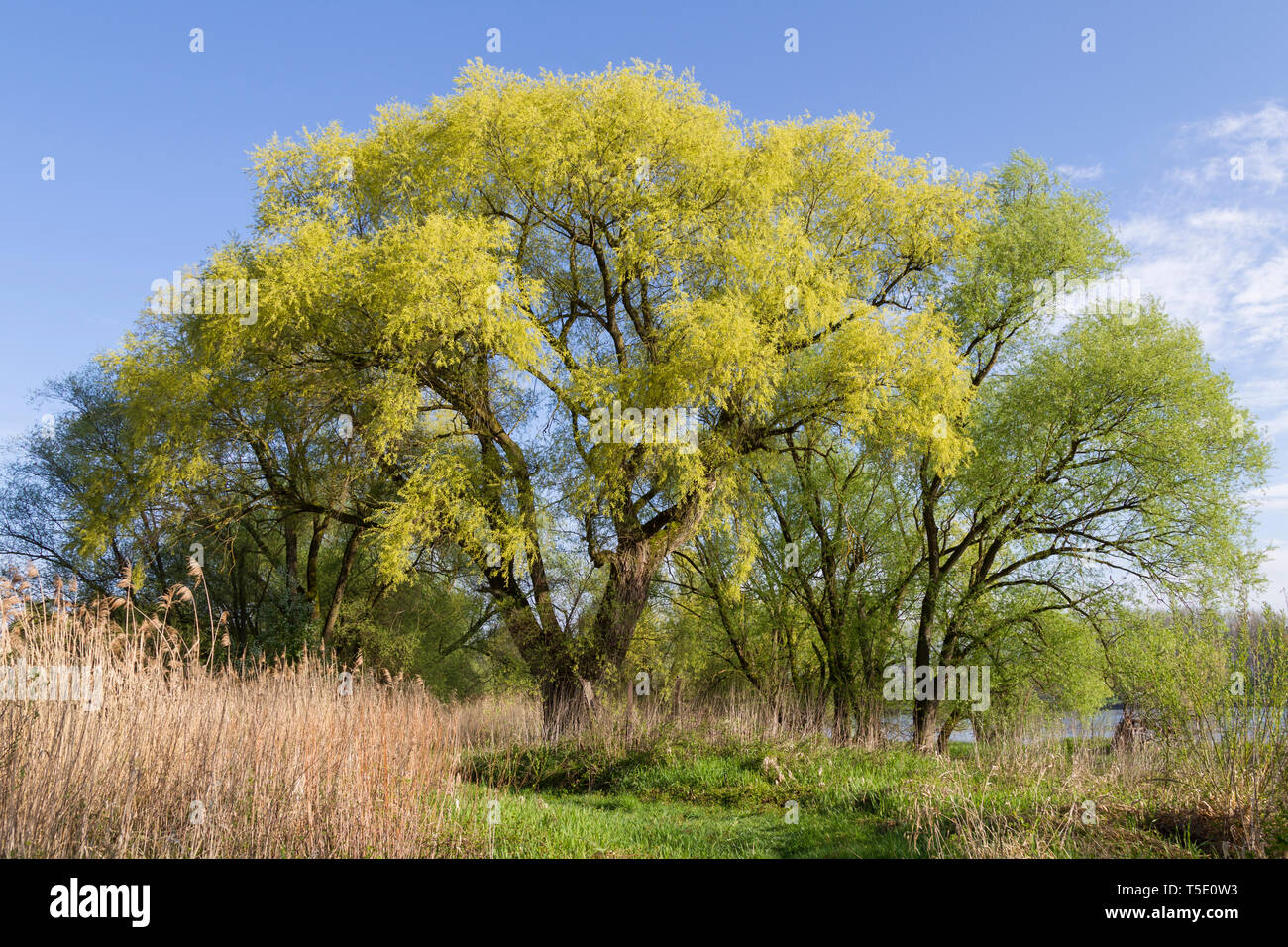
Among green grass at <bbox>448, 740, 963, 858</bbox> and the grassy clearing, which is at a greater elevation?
the grassy clearing

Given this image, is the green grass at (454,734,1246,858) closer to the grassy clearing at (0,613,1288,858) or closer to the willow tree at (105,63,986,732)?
the grassy clearing at (0,613,1288,858)

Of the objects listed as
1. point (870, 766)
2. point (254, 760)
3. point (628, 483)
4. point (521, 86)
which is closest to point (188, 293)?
point (521, 86)

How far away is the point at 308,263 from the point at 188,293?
16.1ft

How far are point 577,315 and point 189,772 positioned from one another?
14.3 m

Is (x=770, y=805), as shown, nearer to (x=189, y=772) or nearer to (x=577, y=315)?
(x=189, y=772)

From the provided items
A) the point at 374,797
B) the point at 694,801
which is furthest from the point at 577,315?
the point at 374,797

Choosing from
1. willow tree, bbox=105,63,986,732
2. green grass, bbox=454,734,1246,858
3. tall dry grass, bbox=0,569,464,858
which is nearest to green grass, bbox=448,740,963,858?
green grass, bbox=454,734,1246,858

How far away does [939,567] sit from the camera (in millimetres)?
20703

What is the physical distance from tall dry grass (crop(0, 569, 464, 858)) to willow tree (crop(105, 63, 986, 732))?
7.84 m

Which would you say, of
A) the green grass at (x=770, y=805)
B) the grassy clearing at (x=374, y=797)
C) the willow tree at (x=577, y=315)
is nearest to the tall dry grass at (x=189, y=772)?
the grassy clearing at (x=374, y=797)

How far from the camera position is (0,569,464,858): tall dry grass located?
543 centimetres

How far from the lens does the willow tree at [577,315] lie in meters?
15.1

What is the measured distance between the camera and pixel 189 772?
5.96 meters
